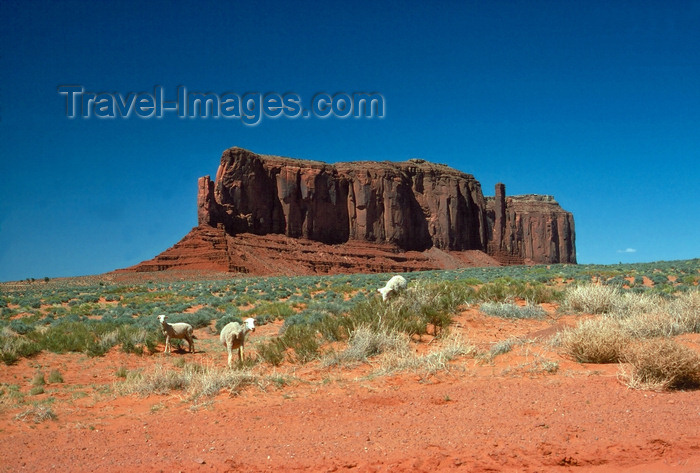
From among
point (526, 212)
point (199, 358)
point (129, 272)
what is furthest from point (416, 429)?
point (526, 212)

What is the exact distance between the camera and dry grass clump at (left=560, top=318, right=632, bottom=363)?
330 inches

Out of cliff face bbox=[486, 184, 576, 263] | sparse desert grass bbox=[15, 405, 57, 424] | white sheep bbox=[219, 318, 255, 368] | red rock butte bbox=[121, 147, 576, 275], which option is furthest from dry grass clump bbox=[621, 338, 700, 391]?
cliff face bbox=[486, 184, 576, 263]

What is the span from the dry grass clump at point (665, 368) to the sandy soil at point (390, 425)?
21cm

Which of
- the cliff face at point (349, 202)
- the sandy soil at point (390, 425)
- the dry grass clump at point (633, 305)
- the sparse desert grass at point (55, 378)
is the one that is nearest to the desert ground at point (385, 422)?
the sandy soil at point (390, 425)

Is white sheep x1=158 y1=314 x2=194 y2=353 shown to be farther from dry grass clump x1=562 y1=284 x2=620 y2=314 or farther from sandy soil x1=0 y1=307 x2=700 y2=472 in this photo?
dry grass clump x1=562 y1=284 x2=620 y2=314

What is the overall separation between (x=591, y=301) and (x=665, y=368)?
6.32m

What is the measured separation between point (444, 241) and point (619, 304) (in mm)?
91456

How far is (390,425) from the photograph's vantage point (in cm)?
622

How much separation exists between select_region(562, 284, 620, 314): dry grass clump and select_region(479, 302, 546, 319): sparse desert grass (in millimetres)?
841

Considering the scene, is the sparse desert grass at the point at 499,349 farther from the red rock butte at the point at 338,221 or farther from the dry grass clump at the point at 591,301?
the red rock butte at the point at 338,221

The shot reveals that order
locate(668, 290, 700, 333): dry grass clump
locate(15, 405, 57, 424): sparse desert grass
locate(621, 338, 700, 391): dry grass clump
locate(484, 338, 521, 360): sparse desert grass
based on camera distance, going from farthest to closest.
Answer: locate(668, 290, 700, 333): dry grass clump
locate(484, 338, 521, 360): sparse desert grass
locate(15, 405, 57, 424): sparse desert grass
locate(621, 338, 700, 391): dry grass clump

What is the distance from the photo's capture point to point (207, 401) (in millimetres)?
7578

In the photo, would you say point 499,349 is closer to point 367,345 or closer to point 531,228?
point 367,345

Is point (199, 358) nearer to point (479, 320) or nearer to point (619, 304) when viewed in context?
point (479, 320)
